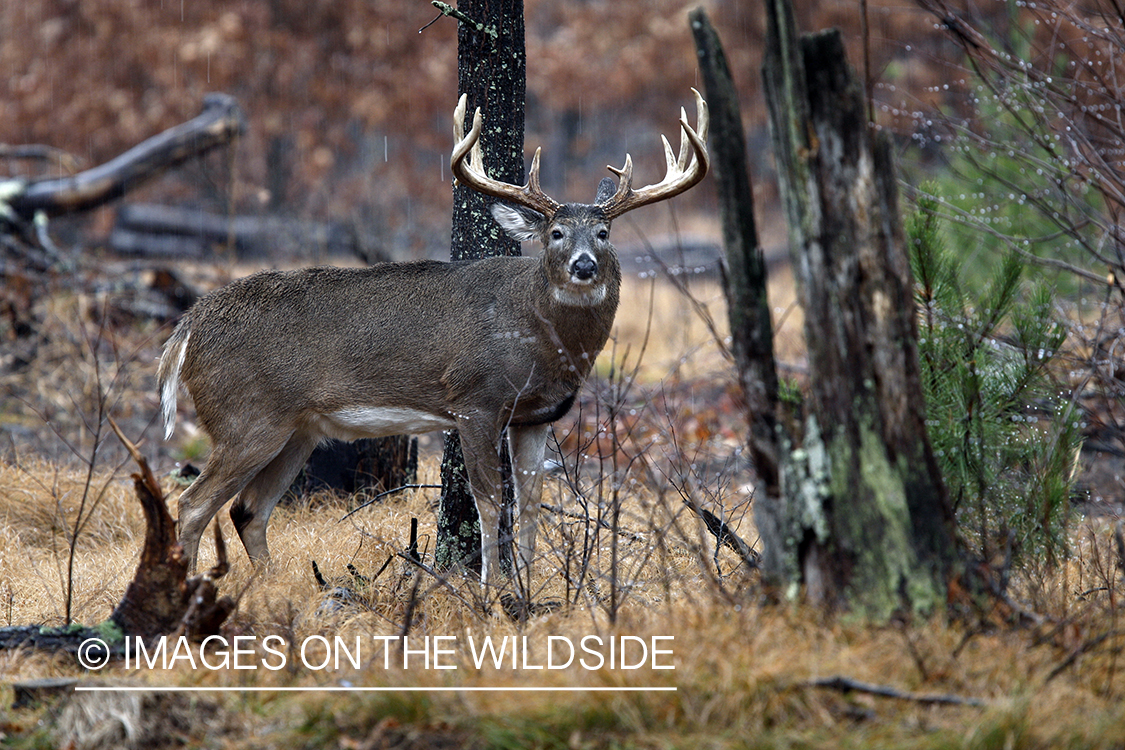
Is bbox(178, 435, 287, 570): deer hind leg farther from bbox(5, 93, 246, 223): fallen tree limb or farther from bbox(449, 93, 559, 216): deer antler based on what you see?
bbox(5, 93, 246, 223): fallen tree limb

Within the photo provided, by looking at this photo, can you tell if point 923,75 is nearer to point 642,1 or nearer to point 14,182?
point 642,1

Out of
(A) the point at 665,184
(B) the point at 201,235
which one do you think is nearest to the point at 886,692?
(A) the point at 665,184

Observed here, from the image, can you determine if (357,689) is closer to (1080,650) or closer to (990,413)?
(1080,650)

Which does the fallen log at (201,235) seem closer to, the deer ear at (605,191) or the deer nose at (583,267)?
the deer ear at (605,191)

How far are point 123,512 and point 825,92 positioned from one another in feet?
16.2

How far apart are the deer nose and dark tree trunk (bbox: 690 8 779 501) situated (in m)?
1.76

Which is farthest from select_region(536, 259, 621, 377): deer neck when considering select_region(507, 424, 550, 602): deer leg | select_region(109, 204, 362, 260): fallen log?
select_region(109, 204, 362, 260): fallen log

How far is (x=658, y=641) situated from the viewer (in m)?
3.38

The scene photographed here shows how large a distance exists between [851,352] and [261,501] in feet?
11.4

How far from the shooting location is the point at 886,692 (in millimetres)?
3059

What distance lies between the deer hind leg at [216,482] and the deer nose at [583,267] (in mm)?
1660

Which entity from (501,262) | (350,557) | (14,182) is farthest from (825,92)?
(14,182)

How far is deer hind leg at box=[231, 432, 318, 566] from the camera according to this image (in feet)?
18.8

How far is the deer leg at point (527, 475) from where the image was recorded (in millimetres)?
5531
